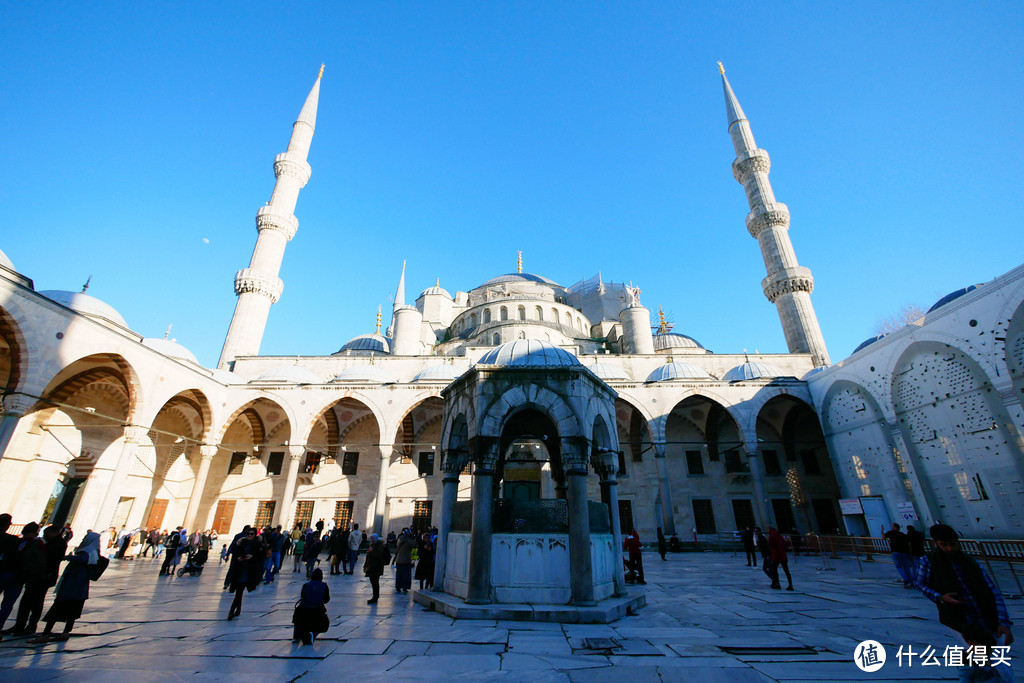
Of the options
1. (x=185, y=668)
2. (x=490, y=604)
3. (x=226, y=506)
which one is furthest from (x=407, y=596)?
(x=226, y=506)

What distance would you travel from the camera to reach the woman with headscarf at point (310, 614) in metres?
4.01

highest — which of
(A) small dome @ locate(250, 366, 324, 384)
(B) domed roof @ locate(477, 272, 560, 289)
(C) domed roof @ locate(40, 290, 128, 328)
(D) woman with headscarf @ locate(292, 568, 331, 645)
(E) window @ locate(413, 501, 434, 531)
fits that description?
(B) domed roof @ locate(477, 272, 560, 289)

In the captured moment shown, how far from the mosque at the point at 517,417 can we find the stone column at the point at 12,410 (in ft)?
0.25

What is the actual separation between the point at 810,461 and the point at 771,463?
1.52 m

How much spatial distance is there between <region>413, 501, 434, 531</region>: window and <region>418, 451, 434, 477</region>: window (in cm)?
115

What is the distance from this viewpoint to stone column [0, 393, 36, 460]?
9.98 meters

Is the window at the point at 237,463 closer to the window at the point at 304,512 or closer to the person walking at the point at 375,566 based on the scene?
the window at the point at 304,512

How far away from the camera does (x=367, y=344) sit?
88.0 feet

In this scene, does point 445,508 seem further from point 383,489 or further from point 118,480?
point 118,480

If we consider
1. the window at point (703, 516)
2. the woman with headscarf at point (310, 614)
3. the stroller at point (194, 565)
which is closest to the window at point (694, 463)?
the window at point (703, 516)

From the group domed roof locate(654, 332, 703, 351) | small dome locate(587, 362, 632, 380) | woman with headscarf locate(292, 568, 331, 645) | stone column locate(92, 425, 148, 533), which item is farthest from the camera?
domed roof locate(654, 332, 703, 351)

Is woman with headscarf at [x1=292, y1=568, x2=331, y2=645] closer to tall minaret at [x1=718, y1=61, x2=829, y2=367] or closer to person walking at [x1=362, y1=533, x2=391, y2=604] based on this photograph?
person walking at [x1=362, y1=533, x2=391, y2=604]

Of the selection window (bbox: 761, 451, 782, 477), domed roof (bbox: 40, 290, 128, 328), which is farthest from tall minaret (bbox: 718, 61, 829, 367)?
domed roof (bbox: 40, 290, 128, 328)

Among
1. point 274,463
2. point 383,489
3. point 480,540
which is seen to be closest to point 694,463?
point 383,489
